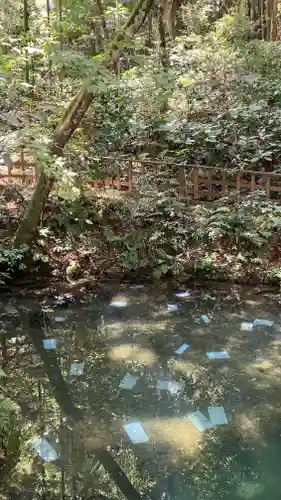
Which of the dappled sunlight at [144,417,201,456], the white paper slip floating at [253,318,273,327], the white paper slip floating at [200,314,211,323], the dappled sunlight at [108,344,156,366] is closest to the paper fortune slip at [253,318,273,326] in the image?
the white paper slip floating at [253,318,273,327]

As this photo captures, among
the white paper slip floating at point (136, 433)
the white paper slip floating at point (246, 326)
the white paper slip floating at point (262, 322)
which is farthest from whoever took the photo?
the white paper slip floating at point (262, 322)

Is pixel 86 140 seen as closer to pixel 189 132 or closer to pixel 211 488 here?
pixel 189 132

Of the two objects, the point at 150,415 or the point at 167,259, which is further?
the point at 167,259

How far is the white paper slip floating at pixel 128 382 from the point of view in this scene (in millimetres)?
5215

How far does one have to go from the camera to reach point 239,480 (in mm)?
3943

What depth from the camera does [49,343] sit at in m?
6.15

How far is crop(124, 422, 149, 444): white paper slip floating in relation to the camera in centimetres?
441

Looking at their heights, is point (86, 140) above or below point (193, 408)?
above

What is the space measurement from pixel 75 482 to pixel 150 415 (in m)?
1.02

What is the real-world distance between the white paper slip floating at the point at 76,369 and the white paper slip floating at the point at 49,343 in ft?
1.69

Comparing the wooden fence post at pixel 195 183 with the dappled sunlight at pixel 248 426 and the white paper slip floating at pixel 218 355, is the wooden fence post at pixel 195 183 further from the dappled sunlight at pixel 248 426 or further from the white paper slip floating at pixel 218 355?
the dappled sunlight at pixel 248 426

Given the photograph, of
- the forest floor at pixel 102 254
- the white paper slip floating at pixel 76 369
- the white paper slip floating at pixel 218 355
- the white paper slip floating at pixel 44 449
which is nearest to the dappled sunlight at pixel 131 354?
the white paper slip floating at pixel 76 369

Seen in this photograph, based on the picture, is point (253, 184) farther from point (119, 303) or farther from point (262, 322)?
point (119, 303)

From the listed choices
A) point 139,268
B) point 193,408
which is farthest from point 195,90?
point 193,408
